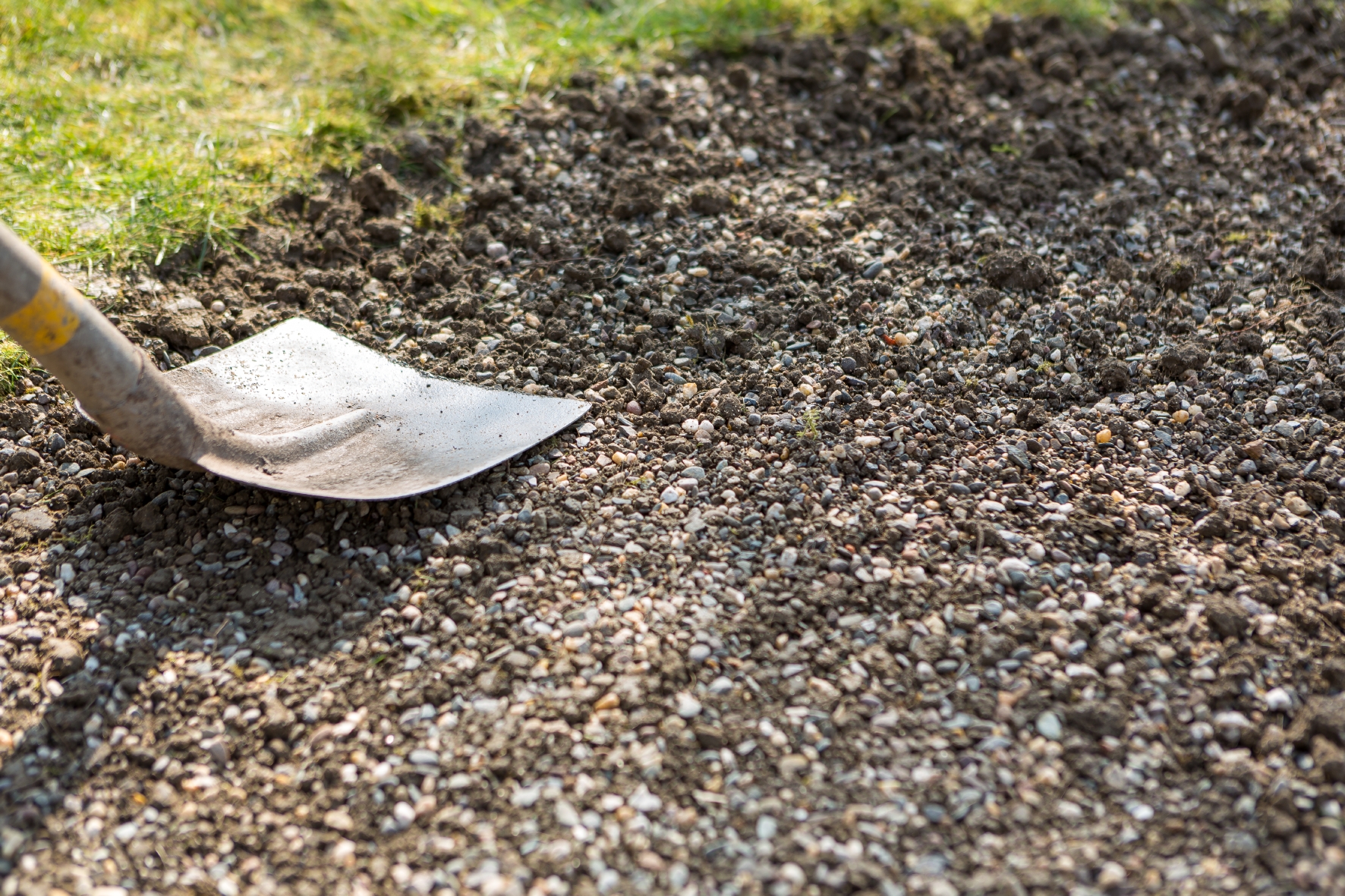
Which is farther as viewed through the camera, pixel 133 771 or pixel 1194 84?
pixel 1194 84

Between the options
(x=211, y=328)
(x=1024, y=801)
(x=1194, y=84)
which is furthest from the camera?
(x=1194, y=84)

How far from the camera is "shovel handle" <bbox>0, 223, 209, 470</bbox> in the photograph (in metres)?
2.26

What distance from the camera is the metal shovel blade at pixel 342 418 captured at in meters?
2.80

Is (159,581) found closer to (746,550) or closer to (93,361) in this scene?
(93,361)

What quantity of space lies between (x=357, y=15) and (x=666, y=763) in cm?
440

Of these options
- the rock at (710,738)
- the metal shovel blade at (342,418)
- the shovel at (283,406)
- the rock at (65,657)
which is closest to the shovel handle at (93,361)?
the shovel at (283,406)

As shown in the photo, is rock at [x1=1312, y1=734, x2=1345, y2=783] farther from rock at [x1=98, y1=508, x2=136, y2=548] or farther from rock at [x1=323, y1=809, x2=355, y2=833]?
rock at [x1=98, y1=508, x2=136, y2=548]

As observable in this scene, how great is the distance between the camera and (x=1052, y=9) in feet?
16.7

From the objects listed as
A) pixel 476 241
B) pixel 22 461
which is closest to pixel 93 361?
pixel 22 461

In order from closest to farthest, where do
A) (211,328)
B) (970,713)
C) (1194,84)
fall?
(970,713), (211,328), (1194,84)

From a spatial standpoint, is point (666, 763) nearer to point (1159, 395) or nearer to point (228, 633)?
point (228, 633)

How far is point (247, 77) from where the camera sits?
4.73m

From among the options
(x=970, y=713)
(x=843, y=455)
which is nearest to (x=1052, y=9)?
(x=843, y=455)

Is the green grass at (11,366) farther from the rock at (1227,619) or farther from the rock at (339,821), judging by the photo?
the rock at (1227,619)
